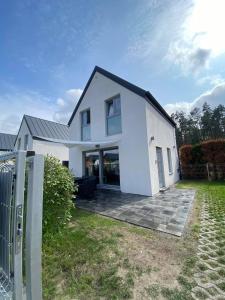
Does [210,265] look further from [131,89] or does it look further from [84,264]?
[131,89]

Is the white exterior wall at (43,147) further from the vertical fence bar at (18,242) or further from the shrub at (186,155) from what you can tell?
the vertical fence bar at (18,242)

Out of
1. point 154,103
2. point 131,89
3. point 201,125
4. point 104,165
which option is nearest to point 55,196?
point 104,165

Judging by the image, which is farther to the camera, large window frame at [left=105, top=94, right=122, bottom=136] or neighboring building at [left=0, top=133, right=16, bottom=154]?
neighboring building at [left=0, top=133, right=16, bottom=154]

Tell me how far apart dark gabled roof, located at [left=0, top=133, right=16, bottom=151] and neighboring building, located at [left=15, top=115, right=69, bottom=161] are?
5346mm

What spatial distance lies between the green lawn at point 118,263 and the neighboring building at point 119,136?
16.6ft

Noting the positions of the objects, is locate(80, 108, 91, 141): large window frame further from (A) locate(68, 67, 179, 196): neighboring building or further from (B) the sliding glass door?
(B) the sliding glass door

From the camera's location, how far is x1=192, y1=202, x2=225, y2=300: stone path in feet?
8.29

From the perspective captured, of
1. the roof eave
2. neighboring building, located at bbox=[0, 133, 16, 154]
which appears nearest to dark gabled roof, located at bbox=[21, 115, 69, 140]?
neighboring building, located at bbox=[0, 133, 16, 154]

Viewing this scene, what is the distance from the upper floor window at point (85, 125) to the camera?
13715mm

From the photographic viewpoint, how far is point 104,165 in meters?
12.1

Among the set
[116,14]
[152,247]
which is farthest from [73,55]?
[152,247]

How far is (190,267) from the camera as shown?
3.14 m

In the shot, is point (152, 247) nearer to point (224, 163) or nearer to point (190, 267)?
point (190, 267)

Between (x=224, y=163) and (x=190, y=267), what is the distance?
587 inches
